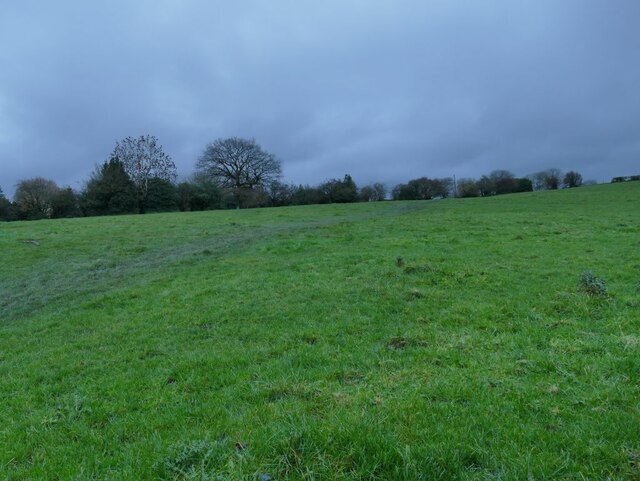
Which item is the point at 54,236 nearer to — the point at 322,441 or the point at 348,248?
the point at 348,248

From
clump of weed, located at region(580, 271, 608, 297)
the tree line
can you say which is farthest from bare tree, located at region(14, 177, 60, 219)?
clump of weed, located at region(580, 271, 608, 297)

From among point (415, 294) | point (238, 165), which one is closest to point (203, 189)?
point (238, 165)

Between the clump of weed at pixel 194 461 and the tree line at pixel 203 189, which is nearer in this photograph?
the clump of weed at pixel 194 461

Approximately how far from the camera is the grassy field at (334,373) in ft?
12.3

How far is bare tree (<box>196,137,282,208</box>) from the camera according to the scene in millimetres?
71750

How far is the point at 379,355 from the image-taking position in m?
6.30

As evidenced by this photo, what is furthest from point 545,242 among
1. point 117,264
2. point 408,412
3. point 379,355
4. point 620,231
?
point 117,264

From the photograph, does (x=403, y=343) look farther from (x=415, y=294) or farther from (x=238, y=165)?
(x=238, y=165)

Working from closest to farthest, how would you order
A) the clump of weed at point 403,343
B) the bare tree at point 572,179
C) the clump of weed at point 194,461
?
the clump of weed at point 194,461, the clump of weed at point 403,343, the bare tree at point 572,179

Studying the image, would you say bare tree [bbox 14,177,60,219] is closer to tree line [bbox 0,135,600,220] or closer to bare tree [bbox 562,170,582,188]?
tree line [bbox 0,135,600,220]

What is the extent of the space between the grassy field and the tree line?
163 feet

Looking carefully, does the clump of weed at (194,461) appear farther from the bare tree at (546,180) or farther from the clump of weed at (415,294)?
the bare tree at (546,180)

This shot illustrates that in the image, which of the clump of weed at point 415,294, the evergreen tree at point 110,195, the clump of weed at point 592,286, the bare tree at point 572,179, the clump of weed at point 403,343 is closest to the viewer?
the clump of weed at point 403,343

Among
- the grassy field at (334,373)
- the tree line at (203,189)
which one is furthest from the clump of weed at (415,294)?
the tree line at (203,189)
